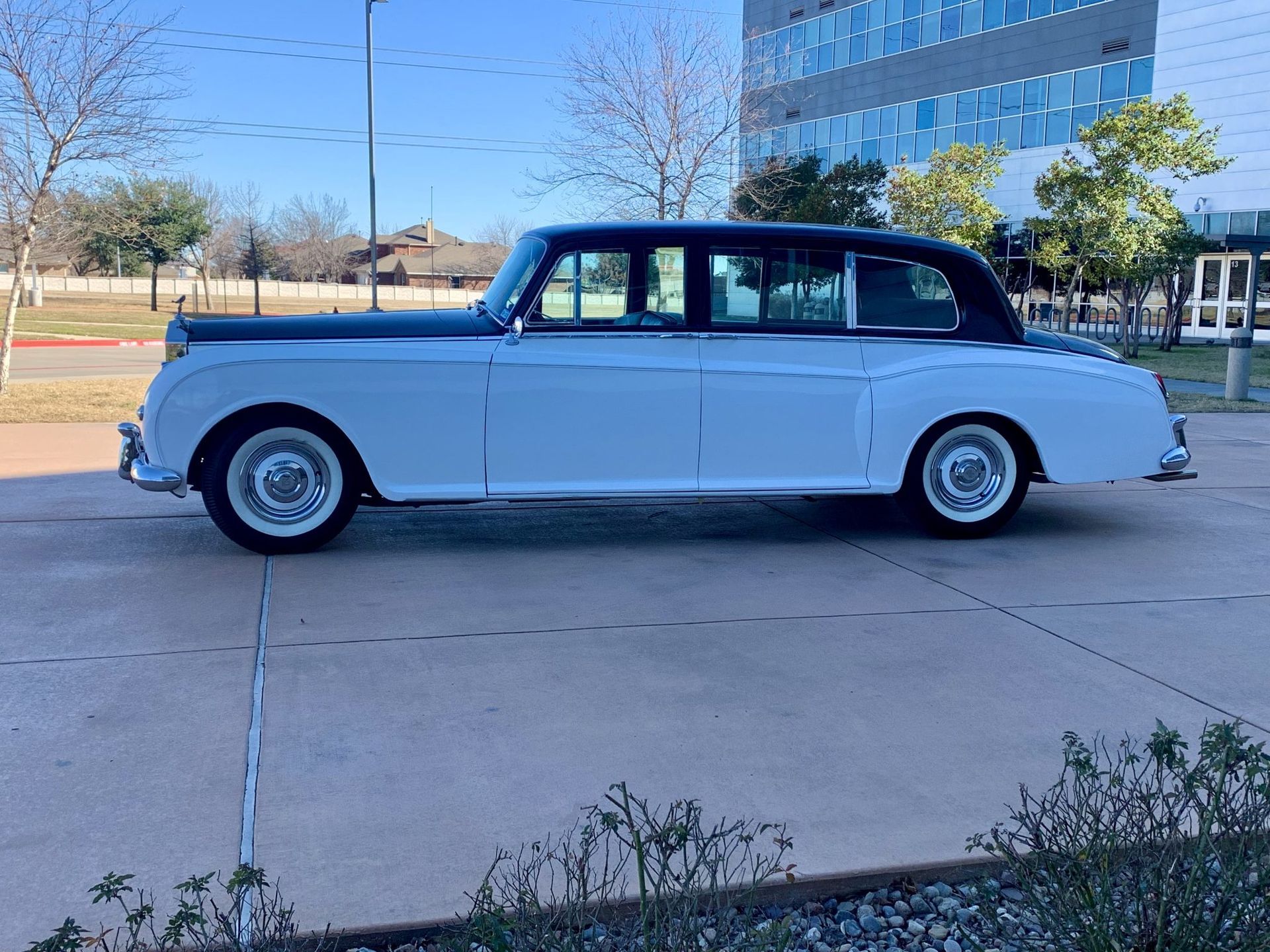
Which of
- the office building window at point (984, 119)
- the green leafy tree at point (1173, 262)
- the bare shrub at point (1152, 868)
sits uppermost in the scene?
the office building window at point (984, 119)

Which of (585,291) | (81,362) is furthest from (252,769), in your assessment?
(81,362)

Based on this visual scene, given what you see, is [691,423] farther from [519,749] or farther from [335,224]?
[335,224]

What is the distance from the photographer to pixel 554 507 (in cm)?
816

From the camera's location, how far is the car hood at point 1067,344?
7176mm

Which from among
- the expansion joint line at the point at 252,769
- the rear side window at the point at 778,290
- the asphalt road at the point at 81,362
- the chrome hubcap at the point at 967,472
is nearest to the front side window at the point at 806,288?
the rear side window at the point at 778,290

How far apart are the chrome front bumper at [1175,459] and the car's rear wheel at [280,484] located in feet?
16.1

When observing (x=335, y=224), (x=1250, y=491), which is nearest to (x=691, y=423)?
(x=1250, y=491)

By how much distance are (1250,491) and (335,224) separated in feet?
262

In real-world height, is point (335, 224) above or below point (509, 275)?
above

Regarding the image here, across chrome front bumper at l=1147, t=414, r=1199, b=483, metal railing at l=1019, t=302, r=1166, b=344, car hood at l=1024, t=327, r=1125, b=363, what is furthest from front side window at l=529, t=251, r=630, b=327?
metal railing at l=1019, t=302, r=1166, b=344

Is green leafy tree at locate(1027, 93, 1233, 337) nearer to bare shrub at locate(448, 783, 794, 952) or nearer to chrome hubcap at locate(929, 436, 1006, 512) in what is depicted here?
chrome hubcap at locate(929, 436, 1006, 512)

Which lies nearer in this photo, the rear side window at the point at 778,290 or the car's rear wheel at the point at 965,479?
the rear side window at the point at 778,290

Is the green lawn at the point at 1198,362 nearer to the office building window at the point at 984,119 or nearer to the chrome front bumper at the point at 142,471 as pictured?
the office building window at the point at 984,119

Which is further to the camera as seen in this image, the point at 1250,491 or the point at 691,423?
the point at 1250,491
